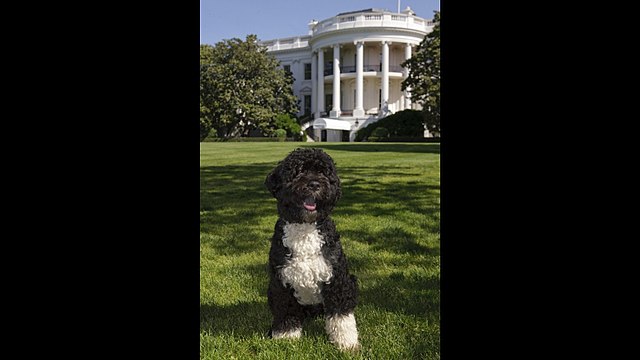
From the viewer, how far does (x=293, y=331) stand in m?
2.88

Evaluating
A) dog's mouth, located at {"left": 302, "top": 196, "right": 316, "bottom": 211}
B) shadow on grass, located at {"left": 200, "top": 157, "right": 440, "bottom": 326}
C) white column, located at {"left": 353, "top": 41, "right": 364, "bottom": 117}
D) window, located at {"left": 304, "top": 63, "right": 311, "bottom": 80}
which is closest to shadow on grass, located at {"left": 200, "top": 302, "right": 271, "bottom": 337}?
shadow on grass, located at {"left": 200, "top": 157, "right": 440, "bottom": 326}

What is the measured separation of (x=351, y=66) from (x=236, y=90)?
1505 centimetres

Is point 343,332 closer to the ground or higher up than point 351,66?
closer to the ground

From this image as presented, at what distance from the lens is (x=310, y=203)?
8.18ft

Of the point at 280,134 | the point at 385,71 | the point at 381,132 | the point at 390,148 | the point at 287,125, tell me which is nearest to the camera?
the point at 390,148

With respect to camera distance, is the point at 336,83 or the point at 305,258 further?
the point at 336,83

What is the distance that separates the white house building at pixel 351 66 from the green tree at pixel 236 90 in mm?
5535

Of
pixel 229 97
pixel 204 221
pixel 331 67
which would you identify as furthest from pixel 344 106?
pixel 204 221

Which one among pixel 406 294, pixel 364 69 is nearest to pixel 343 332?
pixel 406 294

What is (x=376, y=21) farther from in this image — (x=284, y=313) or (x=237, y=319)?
(x=284, y=313)

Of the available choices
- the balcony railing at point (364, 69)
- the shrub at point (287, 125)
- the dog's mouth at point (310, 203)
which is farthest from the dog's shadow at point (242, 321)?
the balcony railing at point (364, 69)

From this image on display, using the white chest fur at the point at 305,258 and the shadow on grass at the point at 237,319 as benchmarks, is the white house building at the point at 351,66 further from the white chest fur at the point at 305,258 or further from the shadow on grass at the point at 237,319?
the white chest fur at the point at 305,258
